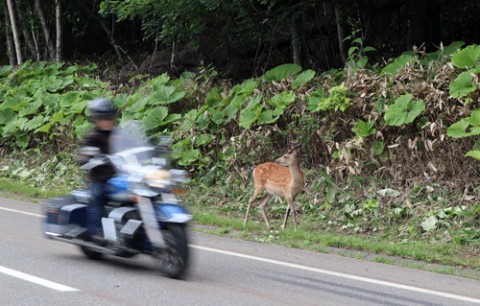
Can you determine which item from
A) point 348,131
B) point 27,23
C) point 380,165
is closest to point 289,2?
point 348,131

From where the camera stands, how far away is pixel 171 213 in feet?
26.4

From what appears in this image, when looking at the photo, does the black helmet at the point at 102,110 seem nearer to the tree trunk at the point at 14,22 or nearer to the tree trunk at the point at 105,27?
the tree trunk at the point at 105,27

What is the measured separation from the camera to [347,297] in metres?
7.79

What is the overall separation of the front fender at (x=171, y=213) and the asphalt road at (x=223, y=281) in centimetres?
61

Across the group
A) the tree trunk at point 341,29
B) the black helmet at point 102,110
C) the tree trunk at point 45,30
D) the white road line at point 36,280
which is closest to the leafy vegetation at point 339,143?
the tree trunk at point 341,29

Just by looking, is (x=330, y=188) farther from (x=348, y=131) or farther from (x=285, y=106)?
(x=285, y=106)

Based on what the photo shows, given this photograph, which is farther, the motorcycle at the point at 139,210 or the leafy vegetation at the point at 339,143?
the leafy vegetation at the point at 339,143

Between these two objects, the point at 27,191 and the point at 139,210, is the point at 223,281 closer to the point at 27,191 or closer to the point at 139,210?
the point at 139,210

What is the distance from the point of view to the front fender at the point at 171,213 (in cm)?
798

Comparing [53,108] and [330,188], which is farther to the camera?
[53,108]

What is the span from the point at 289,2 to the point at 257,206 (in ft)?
18.2

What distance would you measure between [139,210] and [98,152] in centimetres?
95

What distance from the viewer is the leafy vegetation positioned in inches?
473

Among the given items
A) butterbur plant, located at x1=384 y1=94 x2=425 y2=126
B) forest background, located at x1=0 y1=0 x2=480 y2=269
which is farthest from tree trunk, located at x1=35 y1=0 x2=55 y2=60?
butterbur plant, located at x1=384 y1=94 x2=425 y2=126
